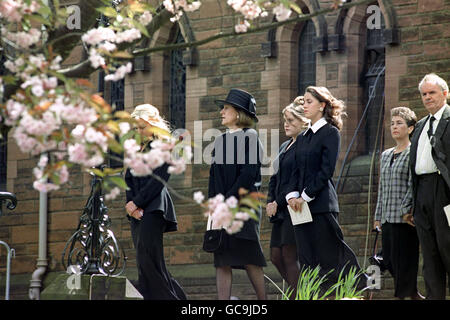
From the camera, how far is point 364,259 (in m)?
15.9

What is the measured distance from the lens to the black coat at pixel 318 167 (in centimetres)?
1092

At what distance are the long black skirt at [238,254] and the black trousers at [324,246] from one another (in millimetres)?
396

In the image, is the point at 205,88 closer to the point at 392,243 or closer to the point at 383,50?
the point at 383,50

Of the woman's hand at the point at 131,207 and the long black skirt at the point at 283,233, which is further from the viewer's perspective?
the long black skirt at the point at 283,233

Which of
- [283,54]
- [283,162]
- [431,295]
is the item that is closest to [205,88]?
[283,54]

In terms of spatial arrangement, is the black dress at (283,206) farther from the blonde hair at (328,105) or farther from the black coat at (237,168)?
the blonde hair at (328,105)

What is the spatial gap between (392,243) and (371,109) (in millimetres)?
5867

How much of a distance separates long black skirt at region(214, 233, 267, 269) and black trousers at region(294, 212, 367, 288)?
0.40 meters

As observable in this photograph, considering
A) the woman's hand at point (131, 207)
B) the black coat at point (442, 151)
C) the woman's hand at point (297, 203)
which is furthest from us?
the woman's hand at point (131, 207)

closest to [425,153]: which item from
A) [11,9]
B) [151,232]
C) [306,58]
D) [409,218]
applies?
[409,218]

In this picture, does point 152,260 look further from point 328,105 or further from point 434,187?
point 434,187

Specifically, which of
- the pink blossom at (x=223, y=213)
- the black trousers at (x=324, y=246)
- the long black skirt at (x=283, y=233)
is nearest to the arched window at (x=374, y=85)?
the long black skirt at (x=283, y=233)

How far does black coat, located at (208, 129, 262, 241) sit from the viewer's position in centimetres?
1089

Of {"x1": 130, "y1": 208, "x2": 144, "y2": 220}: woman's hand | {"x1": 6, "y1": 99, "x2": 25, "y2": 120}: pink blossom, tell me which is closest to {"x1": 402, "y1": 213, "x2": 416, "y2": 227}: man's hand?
{"x1": 130, "y1": 208, "x2": 144, "y2": 220}: woman's hand
